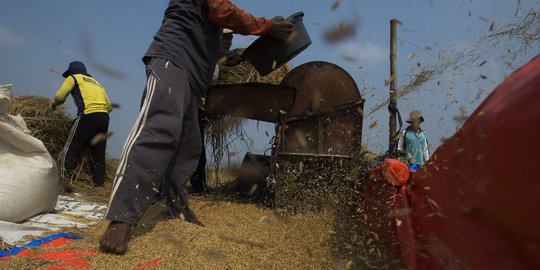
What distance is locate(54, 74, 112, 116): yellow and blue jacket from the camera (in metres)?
4.95

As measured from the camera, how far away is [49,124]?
5.18m

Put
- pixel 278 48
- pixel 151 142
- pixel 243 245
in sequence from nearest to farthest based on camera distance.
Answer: pixel 243 245 < pixel 151 142 < pixel 278 48

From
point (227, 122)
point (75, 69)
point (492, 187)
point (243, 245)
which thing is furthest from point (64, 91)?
point (492, 187)

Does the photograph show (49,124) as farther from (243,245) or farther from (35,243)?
(243,245)

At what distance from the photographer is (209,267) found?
6.05 feet

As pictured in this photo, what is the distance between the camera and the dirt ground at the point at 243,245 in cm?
189

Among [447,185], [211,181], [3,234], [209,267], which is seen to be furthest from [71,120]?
[447,185]

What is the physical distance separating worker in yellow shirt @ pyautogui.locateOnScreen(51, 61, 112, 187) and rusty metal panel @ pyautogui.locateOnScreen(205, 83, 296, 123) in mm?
1971

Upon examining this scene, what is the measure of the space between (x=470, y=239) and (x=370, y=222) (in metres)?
1.10

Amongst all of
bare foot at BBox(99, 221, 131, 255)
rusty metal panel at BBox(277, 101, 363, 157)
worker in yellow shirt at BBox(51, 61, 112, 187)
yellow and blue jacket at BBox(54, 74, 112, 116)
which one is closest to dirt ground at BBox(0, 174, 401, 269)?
bare foot at BBox(99, 221, 131, 255)

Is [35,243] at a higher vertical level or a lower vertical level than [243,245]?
lower

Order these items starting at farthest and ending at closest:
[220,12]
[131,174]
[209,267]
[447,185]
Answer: [220,12] < [131,174] < [209,267] < [447,185]

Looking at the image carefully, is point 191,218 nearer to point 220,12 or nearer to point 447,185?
point 220,12

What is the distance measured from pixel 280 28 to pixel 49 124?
3646mm
